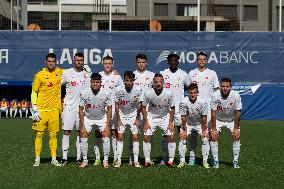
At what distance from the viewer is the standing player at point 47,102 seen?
1199 cm

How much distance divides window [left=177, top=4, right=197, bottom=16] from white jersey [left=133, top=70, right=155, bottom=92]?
20.0 metres

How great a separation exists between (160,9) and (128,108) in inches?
802

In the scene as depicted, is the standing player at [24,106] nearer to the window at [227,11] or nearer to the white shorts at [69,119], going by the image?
the window at [227,11]

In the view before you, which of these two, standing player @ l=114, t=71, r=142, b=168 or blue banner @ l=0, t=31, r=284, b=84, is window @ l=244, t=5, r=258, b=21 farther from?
standing player @ l=114, t=71, r=142, b=168

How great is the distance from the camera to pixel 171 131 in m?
12.0

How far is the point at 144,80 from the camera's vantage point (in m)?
12.4

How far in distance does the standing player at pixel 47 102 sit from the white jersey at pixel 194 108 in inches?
95.0

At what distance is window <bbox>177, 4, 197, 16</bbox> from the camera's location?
105 ft

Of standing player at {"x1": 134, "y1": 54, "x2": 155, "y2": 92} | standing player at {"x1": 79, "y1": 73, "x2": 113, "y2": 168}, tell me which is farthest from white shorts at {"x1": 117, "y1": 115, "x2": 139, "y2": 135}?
standing player at {"x1": 134, "y1": 54, "x2": 155, "y2": 92}

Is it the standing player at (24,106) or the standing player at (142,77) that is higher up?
the standing player at (142,77)

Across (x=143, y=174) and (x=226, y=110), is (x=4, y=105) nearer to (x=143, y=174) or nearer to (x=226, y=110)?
(x=226, y=110)

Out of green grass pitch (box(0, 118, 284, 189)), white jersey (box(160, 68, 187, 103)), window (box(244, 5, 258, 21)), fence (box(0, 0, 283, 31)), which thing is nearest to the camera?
green grass pitch (box(0, 118, 284, 189))

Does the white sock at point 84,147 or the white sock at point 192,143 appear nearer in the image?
the white sock at point 84,147

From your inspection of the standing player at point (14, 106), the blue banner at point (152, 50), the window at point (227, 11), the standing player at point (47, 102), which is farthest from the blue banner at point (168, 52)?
the standing player at point (47, 102)
